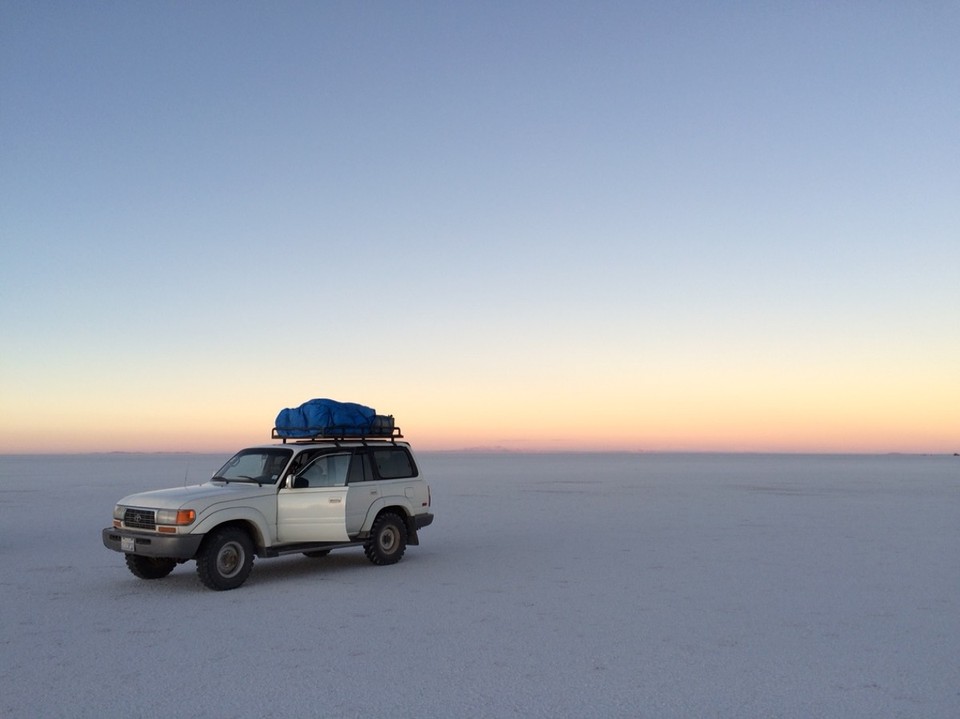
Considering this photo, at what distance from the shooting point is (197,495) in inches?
457

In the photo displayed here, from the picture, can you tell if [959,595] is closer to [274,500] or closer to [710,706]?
[710,706]

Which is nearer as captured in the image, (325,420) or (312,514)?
(312,514)

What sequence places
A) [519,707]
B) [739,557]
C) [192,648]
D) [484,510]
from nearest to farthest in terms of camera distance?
[519,707], [192,648], [739,557], [484,510]

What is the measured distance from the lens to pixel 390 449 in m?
14.7

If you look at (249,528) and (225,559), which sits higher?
A: (249,528)

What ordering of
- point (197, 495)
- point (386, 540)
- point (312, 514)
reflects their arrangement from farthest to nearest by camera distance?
point (386, 540) < point (312, 514) < point (197, 495)

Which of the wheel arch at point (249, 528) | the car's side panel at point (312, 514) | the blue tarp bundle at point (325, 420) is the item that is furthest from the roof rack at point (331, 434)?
the wheel arch at point (249, 528)

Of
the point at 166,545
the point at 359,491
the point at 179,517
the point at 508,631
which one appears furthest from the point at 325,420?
Result: the point at 508,631

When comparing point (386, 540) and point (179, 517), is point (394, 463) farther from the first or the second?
point (179, 517)

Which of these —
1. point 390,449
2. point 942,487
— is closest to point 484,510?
point 390,449

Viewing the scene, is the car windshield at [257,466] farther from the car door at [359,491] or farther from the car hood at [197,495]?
the car door at [359,491]

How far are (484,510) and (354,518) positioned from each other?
12.1 m

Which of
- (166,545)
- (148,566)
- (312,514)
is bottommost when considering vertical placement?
(148,566)

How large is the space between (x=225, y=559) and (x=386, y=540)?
3.06m
